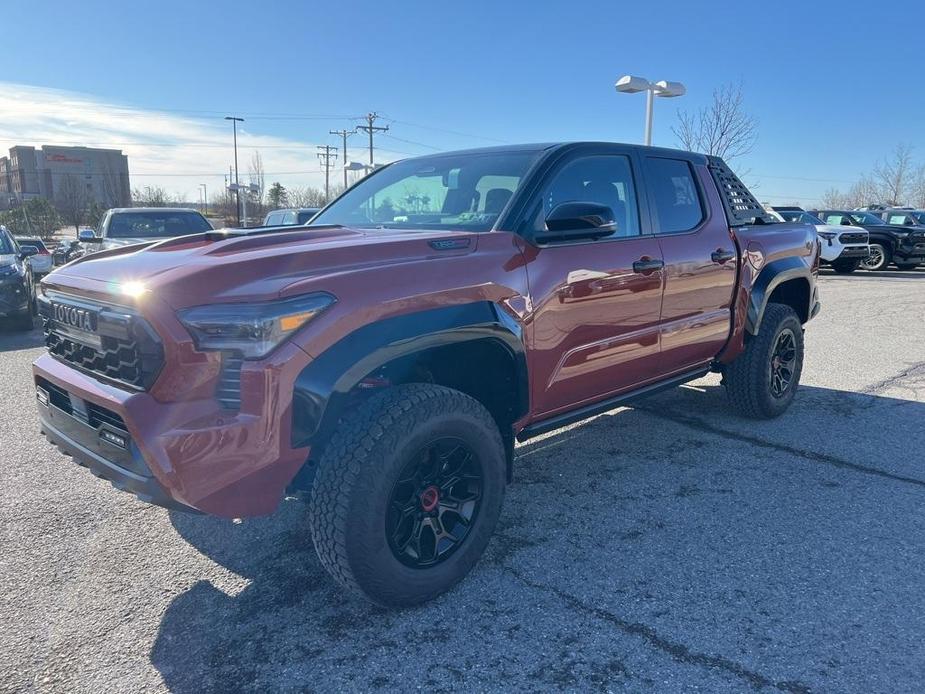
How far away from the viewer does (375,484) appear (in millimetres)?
2438

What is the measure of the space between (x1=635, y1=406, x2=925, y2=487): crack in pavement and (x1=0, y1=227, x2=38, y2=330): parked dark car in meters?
8.08

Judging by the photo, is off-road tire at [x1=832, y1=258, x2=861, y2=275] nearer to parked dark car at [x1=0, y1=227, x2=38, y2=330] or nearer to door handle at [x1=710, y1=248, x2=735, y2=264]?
door handle at [x1=710, y1=248, x2=735, y2=264]

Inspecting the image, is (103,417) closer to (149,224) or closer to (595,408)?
(595,408)

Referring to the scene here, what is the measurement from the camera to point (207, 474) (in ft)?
7.30

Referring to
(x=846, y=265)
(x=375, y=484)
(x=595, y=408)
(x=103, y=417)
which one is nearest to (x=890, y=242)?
(x=846, y=265)

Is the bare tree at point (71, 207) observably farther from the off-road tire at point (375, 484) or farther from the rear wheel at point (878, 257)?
the off-road tire at point (375, 484)

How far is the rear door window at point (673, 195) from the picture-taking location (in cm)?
400

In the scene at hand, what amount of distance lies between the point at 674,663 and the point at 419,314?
1.56 m

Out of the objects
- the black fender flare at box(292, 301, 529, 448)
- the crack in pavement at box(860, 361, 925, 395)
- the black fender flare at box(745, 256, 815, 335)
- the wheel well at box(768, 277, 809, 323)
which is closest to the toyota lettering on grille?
the black fender flare at box(292, 301, 529, 448)

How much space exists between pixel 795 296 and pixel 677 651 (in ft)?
→ 12.8

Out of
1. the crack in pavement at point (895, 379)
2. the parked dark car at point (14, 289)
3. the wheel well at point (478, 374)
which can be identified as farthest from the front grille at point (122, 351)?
the parked dark car at point (14, 289)

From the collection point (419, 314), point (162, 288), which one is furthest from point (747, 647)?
point (162, 288)

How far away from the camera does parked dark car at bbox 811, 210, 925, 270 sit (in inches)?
737

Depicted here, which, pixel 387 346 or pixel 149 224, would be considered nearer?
pixel 387 346
